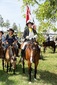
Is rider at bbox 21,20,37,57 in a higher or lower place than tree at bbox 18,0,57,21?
lower

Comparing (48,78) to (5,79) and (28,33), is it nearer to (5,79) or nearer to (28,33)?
(5,79)

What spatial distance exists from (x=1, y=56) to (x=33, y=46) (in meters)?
2.37

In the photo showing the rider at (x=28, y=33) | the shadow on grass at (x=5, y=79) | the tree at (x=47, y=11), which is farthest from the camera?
the tree at (x=47, y=11)

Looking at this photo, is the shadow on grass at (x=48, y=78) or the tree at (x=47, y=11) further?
the tree at (x=47, y=11)

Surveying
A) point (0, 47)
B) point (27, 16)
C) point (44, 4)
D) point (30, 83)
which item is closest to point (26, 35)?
point (0, 47)

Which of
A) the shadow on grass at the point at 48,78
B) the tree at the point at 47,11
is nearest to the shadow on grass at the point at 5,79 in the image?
the shadow on grass at the point at 48,78

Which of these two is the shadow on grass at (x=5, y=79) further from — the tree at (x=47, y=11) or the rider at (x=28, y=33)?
the tree at (x=47, y=11)

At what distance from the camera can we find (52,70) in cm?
1450

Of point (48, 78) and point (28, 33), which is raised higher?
point (28, 33)

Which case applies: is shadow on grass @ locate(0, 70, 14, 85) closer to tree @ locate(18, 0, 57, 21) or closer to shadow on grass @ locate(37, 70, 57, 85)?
shadow on grass @ locate(37, 70, 57, 85)

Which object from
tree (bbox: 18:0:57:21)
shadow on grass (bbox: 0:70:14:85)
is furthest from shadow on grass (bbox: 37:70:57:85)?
tree (bbox: 18:0:57:21)

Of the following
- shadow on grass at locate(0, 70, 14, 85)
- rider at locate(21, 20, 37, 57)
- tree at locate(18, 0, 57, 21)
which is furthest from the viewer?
tree at locate(18, 0, 57, 21)

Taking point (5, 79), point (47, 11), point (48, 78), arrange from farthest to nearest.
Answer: point (47, 11), point (48, 78), point (5, 79)

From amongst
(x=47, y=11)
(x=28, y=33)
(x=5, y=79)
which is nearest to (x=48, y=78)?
(x=5, y=79)
